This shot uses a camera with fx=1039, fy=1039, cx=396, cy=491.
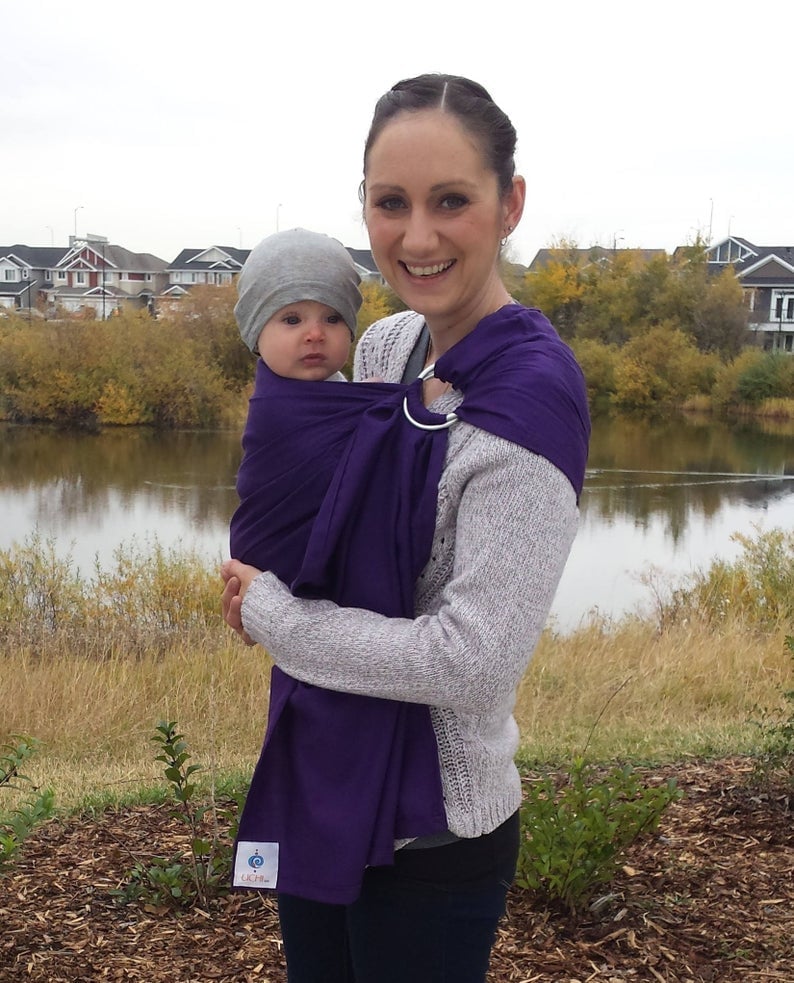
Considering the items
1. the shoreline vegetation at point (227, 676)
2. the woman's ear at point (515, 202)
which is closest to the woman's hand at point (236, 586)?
the woman's ear at point (515, 202)

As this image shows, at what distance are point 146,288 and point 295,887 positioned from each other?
206 ft

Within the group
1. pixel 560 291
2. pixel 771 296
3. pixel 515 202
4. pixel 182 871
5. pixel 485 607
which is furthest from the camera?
pixel 771 296

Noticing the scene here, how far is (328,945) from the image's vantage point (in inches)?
57.6

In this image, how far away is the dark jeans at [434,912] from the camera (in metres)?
1.29

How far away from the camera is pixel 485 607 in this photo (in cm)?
115

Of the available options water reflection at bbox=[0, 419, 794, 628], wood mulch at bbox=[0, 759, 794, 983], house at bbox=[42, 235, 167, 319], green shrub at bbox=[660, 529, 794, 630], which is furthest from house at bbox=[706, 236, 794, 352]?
wood mulch at bbox=[0, 759, 794, 983]

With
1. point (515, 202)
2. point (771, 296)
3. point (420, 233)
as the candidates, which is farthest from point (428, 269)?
point (771, 296)

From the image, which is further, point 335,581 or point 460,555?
point 335,581

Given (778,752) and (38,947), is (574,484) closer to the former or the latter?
(38,947)

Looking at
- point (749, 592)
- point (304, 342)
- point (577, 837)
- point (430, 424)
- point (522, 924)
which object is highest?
point (304, 342)

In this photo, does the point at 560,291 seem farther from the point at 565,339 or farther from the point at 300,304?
the point at 300,304

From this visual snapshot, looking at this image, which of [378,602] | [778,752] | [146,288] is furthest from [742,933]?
[146,288]

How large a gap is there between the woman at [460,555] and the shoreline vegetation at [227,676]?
4.81ft

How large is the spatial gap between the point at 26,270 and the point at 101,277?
405 centimetres
